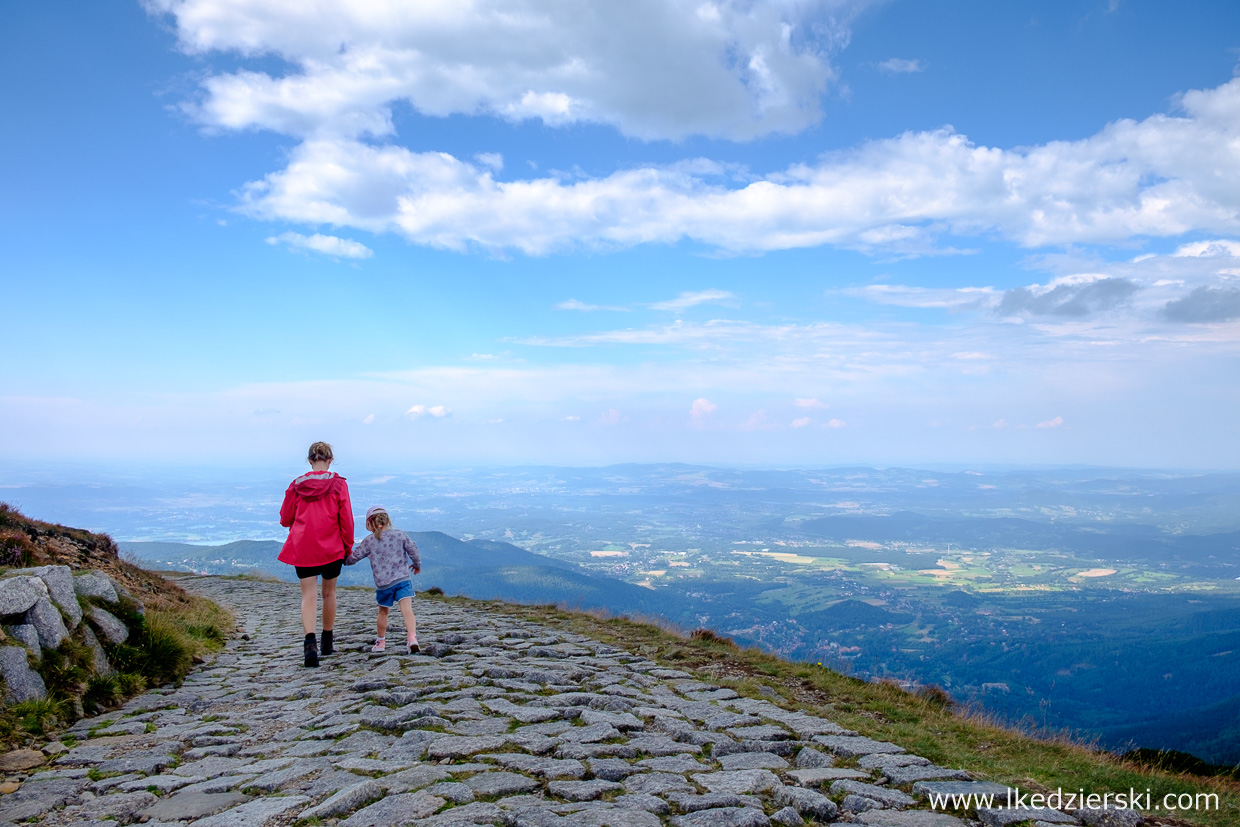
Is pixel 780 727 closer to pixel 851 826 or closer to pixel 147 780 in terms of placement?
pixel 851 826

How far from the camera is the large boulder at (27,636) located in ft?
22.9

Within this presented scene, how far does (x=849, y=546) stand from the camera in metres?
182

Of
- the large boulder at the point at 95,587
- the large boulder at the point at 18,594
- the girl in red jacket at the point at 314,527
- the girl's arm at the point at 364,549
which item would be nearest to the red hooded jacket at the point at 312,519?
the girl in red jacket at the point at 314,527

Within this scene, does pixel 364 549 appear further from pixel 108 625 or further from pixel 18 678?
pixel 18 678

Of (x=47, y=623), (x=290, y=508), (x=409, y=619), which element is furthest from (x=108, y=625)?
(x=409, y=619)

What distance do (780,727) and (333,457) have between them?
22.9ft

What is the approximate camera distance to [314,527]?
9.22 metres

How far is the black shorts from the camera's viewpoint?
30.3ft

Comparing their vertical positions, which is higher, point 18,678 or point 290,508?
point 290,508

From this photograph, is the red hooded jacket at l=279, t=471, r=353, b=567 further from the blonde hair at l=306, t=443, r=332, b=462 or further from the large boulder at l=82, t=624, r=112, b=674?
the large boulder at l=82, t=624, r=112, b=674

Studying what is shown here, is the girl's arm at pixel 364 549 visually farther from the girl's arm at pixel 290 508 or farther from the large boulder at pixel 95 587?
the large boulder at pixel 95 587

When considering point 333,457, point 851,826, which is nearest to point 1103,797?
point 851,826

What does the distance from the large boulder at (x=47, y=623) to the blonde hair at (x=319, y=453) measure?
322cm

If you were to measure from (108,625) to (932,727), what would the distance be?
33.9 feet
